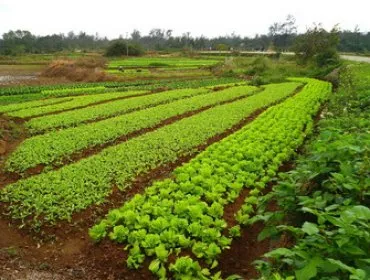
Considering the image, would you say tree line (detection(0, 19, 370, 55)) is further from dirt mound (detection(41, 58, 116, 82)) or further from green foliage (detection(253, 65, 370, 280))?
green foliage (detection(253, 65, 370, 280))

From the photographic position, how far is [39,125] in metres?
15.1

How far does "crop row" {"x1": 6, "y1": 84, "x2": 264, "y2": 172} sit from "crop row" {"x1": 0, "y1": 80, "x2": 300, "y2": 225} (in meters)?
1.25

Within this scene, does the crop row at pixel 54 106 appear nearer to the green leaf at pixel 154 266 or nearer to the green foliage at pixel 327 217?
the green leaf at pixel 154 266

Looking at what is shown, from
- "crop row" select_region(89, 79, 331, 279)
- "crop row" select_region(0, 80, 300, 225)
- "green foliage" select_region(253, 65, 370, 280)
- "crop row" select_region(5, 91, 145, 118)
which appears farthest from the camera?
"crop row" select_region(5, 91, 145, 118)

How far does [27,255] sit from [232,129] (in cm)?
959

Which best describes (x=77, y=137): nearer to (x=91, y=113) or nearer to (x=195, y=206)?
(x=91, y=113)

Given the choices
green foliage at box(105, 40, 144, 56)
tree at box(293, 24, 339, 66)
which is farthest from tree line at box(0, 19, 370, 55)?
tree at box(293, 24, 339, 66)

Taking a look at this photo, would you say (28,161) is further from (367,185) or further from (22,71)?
(22,71)

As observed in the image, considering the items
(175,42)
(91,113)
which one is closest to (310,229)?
(91,113)

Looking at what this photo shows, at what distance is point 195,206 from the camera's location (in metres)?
6.47

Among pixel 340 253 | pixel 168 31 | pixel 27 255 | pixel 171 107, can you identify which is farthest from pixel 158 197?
pixel 168 31

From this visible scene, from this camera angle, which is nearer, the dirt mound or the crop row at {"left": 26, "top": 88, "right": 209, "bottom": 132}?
the crop row at {"left": 26, "top": 88, "right": 209, "bottom": 132}

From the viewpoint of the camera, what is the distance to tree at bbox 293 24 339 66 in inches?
1747

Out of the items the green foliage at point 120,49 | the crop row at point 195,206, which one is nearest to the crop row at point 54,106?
the crop row at point 195,206
